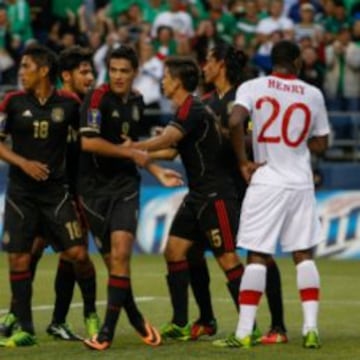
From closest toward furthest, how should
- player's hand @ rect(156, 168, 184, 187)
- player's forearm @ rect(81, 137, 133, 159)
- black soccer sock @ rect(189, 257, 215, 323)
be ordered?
player's hand @ rect(156, 168, 184, 187)
player's forearm @ rect(81, 137, 133, 159)
black soccer sock @ rect(189, 257, 215, 323)

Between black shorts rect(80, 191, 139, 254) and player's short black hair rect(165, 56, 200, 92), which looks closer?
black shorts rect(80, 191, 139, 254)

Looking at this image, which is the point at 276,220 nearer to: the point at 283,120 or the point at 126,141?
the point at 283,120

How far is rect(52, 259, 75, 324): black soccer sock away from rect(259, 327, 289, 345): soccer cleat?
154cm

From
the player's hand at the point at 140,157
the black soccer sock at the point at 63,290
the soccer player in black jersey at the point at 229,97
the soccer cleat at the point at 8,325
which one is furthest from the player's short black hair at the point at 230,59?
the soccer cleat at the point at 8,325

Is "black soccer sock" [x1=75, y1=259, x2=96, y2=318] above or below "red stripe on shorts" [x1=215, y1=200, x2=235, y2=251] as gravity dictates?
below

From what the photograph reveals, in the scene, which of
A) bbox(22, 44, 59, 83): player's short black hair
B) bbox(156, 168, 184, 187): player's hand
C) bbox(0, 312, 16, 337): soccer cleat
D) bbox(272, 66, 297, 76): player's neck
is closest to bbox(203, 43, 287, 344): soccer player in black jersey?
bbox(272, 66, 297, 76): player's neck

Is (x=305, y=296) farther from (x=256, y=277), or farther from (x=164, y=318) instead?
(x=164, y=318)

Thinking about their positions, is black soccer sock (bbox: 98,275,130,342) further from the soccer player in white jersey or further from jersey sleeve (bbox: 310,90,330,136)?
jersey sleeve (bbox: 310,90,330,136)

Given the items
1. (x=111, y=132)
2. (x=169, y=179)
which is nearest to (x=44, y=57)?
(x=111, y=132)

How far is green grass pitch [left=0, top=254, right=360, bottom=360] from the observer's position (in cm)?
1116

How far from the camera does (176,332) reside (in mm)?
12234

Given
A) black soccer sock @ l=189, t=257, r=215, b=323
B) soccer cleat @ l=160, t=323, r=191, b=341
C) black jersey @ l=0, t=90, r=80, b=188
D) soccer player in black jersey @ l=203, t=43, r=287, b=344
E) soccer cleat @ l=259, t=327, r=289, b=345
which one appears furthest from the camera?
black soccer sock @ l=189, t=257, r=215, b=323

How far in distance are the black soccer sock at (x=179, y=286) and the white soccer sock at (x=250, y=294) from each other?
2.76 feet

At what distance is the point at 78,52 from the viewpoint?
12422 millimetres
